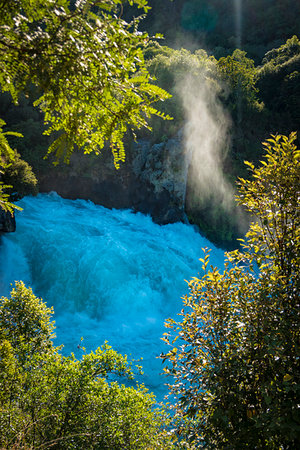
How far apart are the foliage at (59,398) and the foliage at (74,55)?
15.0ft

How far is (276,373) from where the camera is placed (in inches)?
110

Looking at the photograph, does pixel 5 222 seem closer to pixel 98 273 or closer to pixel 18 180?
pixel 18 180

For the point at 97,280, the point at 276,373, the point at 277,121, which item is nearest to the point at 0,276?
the point at 97,280

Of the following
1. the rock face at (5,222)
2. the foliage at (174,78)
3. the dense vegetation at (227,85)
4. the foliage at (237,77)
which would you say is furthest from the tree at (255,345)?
the foliage at (237,77)

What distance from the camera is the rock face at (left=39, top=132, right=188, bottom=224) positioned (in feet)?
83.5

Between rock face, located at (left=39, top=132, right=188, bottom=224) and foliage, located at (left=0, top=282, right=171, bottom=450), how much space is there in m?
19.1

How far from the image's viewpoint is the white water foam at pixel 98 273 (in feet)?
52.0

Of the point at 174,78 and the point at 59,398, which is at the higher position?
the point at 174,78

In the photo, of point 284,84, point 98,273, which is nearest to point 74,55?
point 98,273

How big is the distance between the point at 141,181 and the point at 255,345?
78.6 ft

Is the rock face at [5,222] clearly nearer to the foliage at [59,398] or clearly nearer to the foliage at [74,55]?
the foliage at [59,398]

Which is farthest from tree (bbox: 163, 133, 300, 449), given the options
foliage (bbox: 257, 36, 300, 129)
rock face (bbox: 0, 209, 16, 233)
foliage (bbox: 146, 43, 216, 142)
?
foliage (bbox: 257, 36, 300, 129)

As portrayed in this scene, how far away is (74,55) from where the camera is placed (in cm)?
202

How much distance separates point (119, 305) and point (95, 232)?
19.9ft
